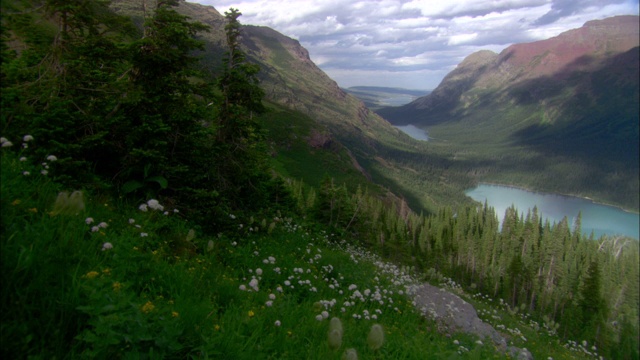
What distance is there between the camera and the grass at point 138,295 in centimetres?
247

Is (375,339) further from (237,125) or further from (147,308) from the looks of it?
(237,125)

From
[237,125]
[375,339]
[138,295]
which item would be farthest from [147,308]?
[237,125]

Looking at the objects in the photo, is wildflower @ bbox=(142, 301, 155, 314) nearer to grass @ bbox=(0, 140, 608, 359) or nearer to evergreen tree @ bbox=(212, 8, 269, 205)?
grass @ bbox=(0, 140, 608, 359)

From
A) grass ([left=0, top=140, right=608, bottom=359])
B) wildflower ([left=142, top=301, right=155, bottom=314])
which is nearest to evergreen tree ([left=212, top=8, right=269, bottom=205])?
grass ([left=0, top=140, right=608, bottom=359])

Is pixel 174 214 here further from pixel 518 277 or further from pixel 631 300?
pixel 631 300

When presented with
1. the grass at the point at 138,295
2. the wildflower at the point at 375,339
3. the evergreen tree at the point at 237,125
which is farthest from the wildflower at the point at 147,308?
the evergreen tree at the point at 237,125

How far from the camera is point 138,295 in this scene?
3920 mm

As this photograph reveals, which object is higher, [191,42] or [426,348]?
[191,42]

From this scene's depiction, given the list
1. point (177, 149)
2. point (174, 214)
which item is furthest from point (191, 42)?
point (174, 214)

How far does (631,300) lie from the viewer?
244 feet

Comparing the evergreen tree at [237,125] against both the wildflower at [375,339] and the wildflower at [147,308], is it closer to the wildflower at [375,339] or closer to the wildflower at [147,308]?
the wildflower at [147,308]

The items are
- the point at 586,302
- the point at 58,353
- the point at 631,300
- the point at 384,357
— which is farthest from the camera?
the point at 631,300

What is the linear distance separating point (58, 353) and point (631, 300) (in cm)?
10171

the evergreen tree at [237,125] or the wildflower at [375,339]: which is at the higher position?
the evergreen tree at [237,125]
